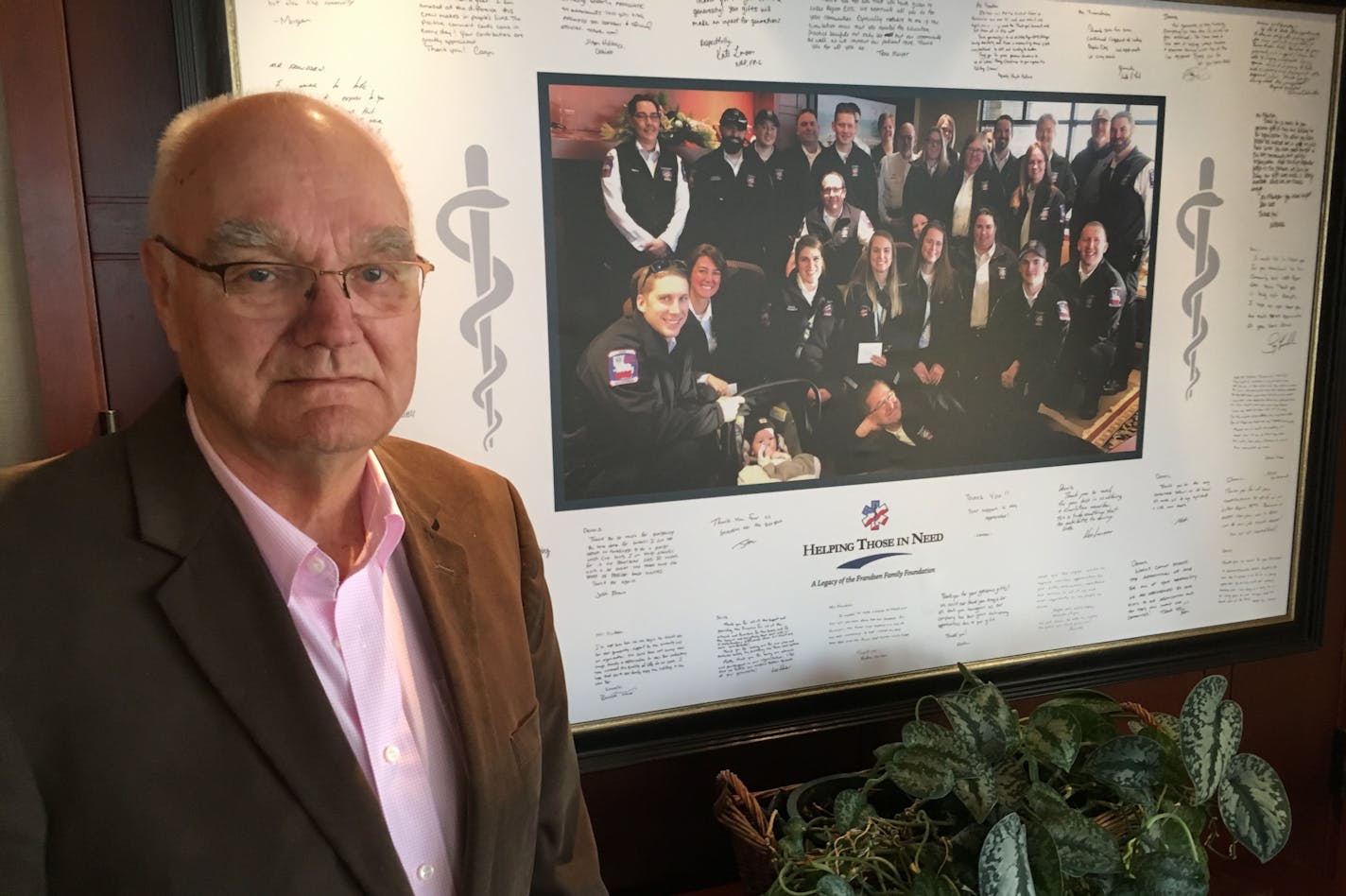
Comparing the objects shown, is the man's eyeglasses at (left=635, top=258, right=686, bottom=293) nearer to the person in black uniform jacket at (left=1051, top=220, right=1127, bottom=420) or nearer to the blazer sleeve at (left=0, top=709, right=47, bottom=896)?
the person in black uniform jacket at (left=1051, top=220, right=1127, bottom=420)

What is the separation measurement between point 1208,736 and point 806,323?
2.44ft

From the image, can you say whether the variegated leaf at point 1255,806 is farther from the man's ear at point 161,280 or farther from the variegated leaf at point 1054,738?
the man's ear at point 161,280

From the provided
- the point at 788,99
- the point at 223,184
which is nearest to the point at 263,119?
the point at 223,184

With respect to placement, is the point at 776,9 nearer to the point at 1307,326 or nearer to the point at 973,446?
the point at 973,446

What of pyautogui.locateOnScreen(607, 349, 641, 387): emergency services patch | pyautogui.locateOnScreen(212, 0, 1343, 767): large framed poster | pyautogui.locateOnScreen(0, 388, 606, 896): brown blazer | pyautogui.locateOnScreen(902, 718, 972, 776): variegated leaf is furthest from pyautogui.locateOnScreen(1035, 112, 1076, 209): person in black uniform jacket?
pyautogui.locateOnScreen(0, 388, 606, 896): brown blazer

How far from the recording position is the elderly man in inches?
26.5

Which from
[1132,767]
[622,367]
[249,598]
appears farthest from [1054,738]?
[249,598]

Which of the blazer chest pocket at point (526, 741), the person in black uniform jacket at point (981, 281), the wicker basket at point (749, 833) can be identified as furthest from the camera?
the person in black uniform jacket at point (981, 281)

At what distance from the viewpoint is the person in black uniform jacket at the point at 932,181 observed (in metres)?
1.30

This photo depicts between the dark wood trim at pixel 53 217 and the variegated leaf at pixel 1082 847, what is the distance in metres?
1.22

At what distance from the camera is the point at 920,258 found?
1.33 m
